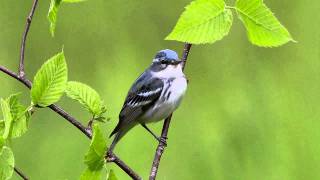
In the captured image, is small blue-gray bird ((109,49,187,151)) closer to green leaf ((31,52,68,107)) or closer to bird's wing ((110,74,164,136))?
bird's wing ((110,74,164,136))

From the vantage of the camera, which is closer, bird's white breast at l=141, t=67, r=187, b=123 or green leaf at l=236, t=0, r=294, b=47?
green leaf at l=236, t=0, r=294, b=47

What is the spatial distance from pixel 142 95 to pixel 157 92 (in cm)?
2

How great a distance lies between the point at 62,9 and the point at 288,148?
0.53 meters

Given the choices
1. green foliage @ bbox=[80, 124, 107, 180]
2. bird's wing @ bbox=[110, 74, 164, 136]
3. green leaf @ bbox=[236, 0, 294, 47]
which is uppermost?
green leaf @ bbox=[236, 0, 294, 47]

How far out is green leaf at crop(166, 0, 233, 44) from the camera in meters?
0.36

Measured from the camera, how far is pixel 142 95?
2.73 ft

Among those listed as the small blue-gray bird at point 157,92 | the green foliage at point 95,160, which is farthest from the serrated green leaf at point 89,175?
the small blue-gray bird at point 157,92

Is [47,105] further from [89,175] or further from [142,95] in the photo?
[142,95]

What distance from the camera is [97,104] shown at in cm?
43

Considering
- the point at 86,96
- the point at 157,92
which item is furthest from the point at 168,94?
the point at 86,96

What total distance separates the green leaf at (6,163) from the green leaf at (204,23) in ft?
0.30

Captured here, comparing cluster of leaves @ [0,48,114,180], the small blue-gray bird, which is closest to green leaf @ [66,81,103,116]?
cluster of leaves @ [0,48,114,180]

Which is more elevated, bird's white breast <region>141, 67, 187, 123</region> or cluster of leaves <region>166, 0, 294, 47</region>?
cluster of leaves <region>166, 0, 294, 47</region>

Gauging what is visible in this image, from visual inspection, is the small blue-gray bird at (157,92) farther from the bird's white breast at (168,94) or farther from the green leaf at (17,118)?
the green leaf at (17,118)
